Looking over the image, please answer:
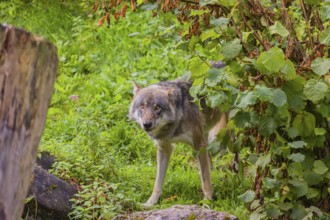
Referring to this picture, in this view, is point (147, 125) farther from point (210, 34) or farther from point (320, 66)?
point (320, 66)

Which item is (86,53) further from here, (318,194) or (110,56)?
(318,194)

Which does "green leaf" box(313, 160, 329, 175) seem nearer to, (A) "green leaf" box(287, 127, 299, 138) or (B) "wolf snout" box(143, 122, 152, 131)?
(A) "green leaf" box(287, 127, 299, 138)

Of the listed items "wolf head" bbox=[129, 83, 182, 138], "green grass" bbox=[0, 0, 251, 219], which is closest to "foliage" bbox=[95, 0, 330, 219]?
"green grass" bbox=[0, 0, 251, 219]

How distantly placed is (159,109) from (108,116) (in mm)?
1746

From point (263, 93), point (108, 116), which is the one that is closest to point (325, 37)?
point (263, 93)

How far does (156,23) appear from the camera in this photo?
12.3 metres

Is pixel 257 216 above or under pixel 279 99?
under

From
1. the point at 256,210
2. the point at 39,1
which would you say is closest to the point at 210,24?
the point at 256,210

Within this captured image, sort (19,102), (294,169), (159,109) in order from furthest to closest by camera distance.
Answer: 1. (159,109)
2. (294,169)
3. (19,102)

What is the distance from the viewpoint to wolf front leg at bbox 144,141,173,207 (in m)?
8.42

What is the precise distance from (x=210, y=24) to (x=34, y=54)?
2.86 metres

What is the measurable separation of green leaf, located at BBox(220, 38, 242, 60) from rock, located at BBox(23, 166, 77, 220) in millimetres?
2309

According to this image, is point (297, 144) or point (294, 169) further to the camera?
point (294, 169)

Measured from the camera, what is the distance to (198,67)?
6.09 meters
